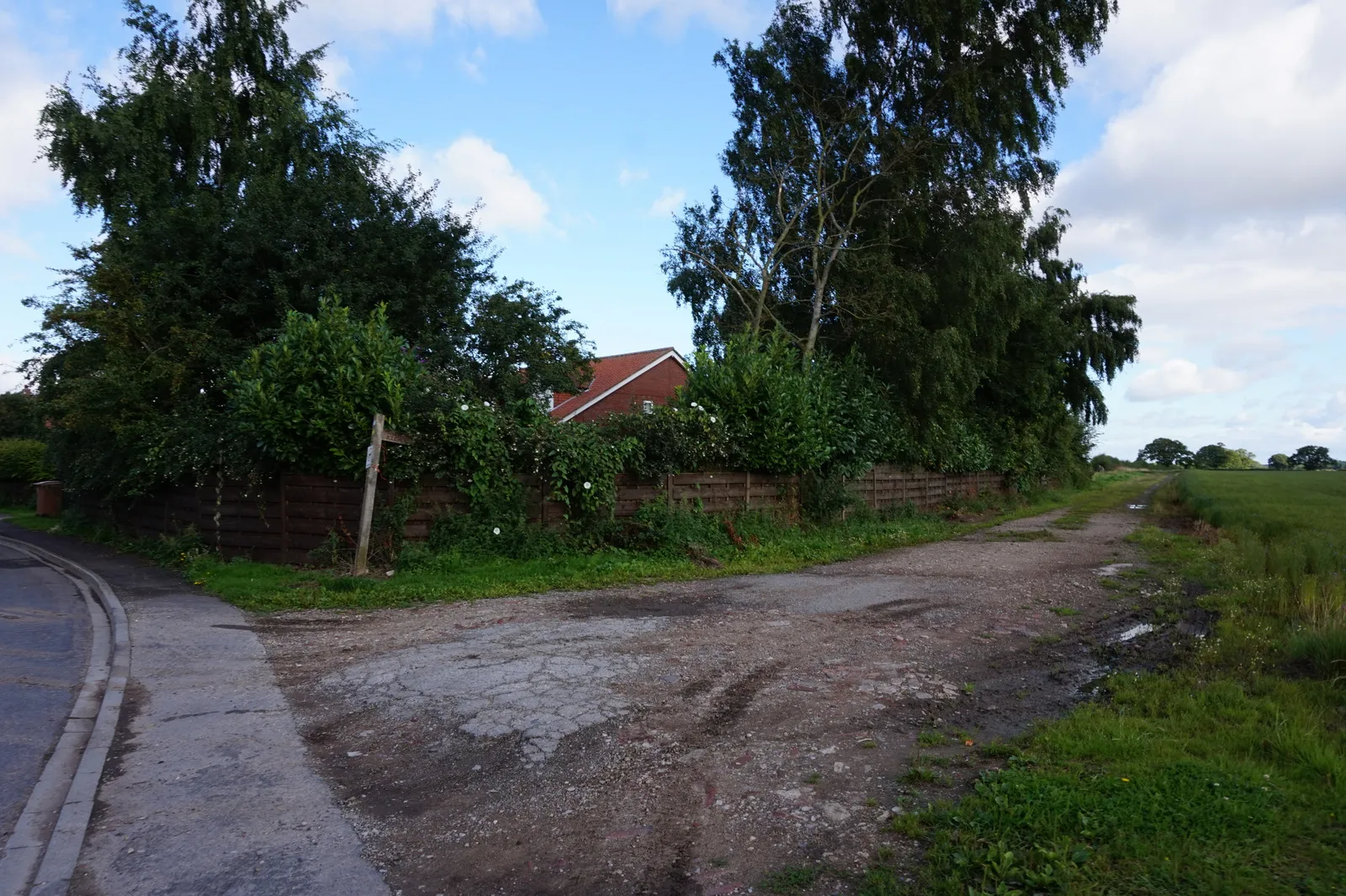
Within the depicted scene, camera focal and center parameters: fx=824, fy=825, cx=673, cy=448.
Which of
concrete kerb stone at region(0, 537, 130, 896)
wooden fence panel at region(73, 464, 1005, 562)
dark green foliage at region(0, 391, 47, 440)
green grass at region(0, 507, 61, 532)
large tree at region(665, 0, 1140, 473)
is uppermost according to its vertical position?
large tree at region(665, 0, 1140, 473)

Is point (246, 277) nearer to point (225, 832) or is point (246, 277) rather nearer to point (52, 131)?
point (52, 131)

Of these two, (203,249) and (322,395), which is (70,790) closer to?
(322,395)

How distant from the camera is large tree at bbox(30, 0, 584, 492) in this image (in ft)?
50.8

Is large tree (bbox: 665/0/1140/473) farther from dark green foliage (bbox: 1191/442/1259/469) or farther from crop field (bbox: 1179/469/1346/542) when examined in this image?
dark green foliage (bbox: 1191/442/1259/469)

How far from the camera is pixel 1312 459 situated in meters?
79.8

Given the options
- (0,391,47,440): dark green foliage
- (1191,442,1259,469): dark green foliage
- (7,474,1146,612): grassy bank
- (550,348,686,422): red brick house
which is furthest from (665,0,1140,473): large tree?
(1191,442,1259,469): dark green foliage

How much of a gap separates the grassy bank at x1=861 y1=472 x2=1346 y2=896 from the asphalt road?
470 cm

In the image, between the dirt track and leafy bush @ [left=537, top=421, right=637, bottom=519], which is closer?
the dirt track

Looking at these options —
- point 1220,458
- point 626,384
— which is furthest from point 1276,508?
point 1220,458

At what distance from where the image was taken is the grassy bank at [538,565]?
10.5 metres

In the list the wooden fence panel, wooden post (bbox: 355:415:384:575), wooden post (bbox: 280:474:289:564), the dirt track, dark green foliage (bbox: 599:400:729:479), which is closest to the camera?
the dirt track

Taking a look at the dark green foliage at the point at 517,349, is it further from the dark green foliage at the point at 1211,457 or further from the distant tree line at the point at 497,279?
the dark green foliage at the point at 1211,457

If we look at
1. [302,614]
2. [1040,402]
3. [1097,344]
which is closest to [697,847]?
[302,614]

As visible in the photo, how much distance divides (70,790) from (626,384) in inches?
1222
